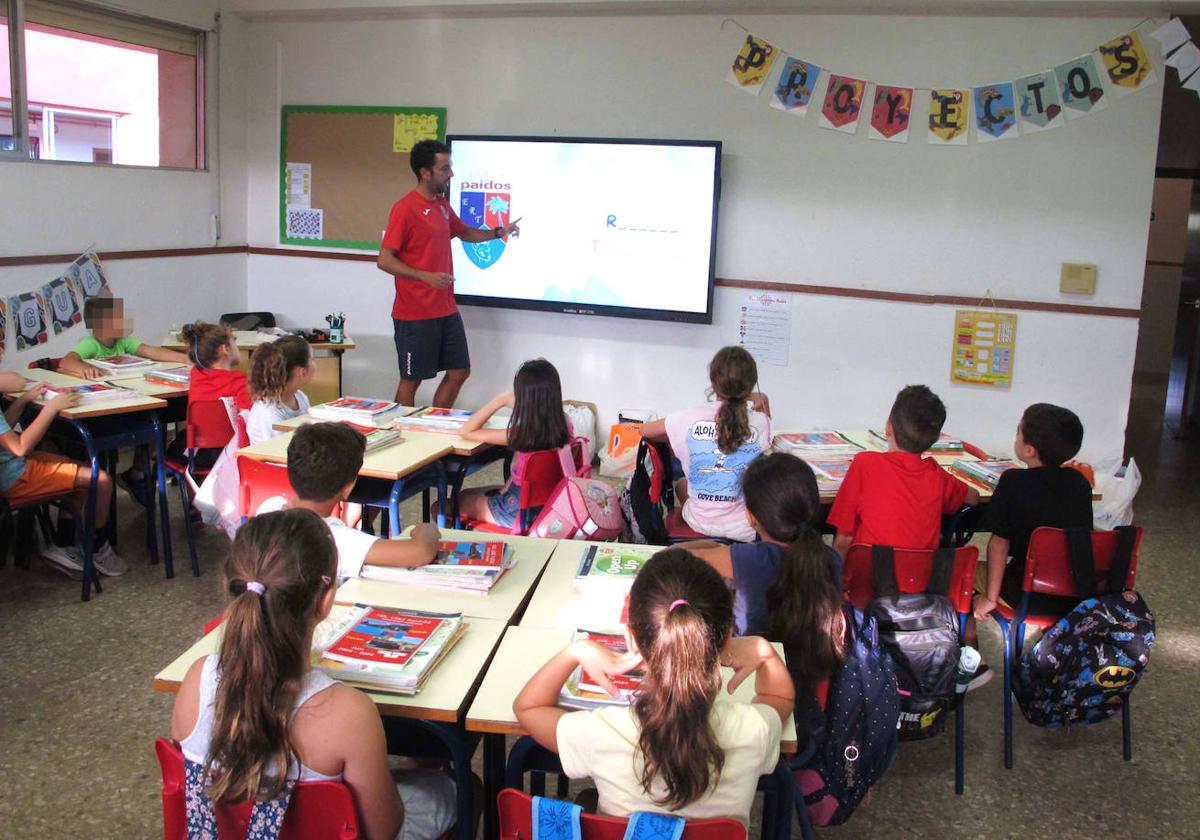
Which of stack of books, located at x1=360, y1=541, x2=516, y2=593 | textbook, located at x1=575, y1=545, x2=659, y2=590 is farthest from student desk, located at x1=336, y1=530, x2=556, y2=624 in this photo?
textbook, located at x1=575, y1=545, x2=659, y2=590

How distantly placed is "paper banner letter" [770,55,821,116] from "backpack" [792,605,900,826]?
12.4 feet

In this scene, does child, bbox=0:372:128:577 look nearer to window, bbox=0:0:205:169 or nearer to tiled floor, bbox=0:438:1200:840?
tiled floor, bbox=0:438:1200:840

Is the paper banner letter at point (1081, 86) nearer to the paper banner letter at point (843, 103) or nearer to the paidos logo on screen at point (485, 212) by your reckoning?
the paper banner letter at point (843, 103)

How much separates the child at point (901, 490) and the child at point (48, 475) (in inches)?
102

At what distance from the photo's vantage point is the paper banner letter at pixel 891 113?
5.19 m

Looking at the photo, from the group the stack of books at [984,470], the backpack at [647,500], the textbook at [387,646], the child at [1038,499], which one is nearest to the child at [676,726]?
the textbook at [387,646]

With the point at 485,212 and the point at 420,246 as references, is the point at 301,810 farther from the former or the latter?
the point at 485,212

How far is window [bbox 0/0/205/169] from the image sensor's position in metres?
4.96

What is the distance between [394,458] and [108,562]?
4.96 feet

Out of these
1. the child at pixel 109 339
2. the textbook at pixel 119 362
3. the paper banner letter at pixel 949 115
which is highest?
the paper banner letter at pixel 949 115

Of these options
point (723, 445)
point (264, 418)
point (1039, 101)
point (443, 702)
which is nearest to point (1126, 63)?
point (1039, 101)

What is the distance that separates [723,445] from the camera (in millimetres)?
3076

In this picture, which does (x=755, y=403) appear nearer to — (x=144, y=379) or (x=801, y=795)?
(x=801, y=795)

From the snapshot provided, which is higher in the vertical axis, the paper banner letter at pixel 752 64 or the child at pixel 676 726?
the paper banner letter at pixel 752 64
